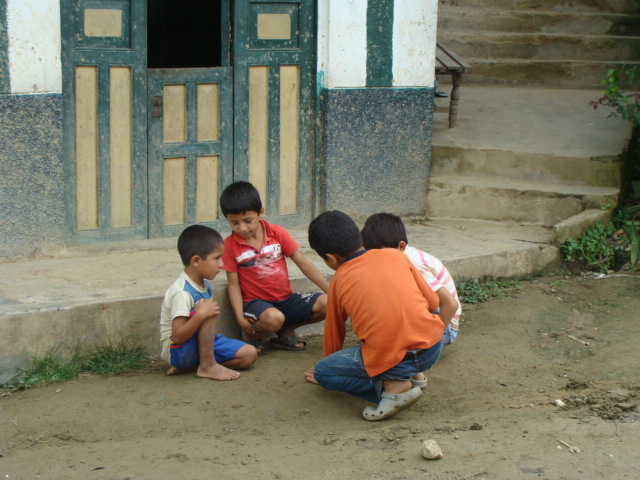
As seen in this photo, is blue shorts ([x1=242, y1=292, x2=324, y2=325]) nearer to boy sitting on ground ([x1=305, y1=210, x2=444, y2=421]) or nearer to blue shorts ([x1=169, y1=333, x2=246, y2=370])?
blue shorts ([x1=169, y1=333, x2=246, y2=370])

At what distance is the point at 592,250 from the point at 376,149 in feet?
5.55

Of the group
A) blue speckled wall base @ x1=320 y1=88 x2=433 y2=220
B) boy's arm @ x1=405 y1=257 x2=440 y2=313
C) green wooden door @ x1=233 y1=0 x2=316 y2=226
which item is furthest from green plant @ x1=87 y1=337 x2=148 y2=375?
blue speckled wall base @ x1=320 y1=88 x2=433 y2=220

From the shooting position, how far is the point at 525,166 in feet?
21.8

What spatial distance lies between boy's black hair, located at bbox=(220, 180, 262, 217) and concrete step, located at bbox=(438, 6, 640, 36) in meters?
5.70

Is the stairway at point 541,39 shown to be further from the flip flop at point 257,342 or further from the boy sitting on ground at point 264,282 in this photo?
the flip flop at point 257,342

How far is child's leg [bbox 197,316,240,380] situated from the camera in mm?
4113

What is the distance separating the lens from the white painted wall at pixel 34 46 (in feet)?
15.6

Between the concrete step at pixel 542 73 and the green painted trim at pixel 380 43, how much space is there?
10.9 ft

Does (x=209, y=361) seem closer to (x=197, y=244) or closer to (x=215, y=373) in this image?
(x=215, y=373)

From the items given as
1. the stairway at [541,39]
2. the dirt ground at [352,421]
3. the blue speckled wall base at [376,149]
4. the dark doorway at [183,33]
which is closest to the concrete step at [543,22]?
the stairway at [541,39]

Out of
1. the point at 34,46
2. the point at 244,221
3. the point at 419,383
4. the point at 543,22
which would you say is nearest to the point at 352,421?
the point at 419,383

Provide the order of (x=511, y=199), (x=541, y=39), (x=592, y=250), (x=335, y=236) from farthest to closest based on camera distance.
Answer: (x=541, y=39)
(x=511, y=199)
(x=592, y=250)
(x=335, y=236)

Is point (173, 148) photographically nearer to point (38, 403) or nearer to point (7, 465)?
point (38, 403)

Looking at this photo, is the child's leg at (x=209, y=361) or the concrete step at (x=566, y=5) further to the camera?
the concrete step at (x=566, y=5)
